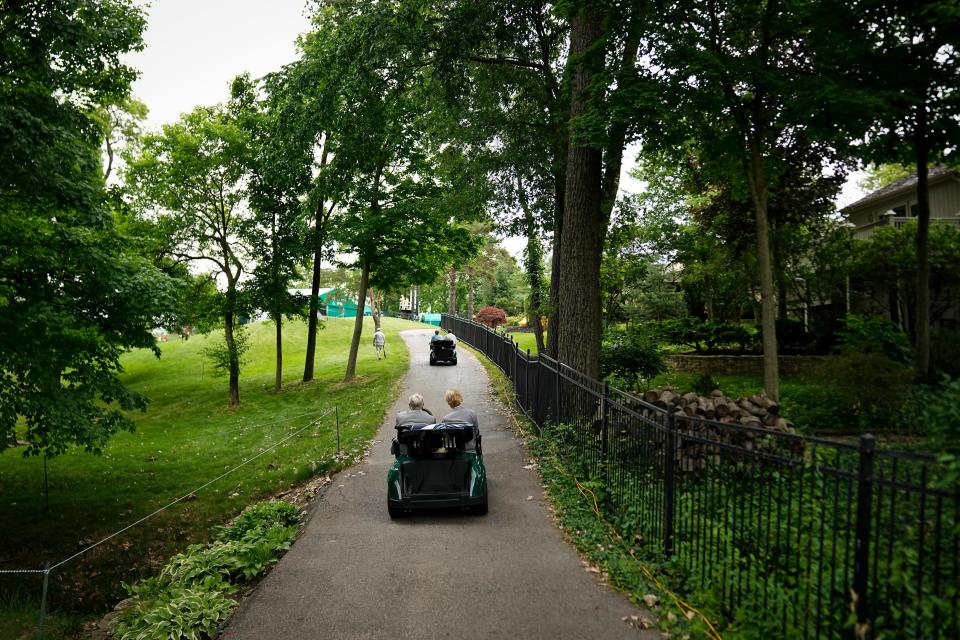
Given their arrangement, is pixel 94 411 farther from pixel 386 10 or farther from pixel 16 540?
pixel 386 10

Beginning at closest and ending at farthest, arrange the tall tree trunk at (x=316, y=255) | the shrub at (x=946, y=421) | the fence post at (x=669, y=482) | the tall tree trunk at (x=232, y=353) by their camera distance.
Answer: the shrub at (x=946, y=421) < the fence post at (x=669, y=482) < the tall tree trunk at (x=232, y=353) < the tall tree trunk at (x=316, y=255)

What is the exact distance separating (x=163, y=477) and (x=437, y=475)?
9692 millimetres

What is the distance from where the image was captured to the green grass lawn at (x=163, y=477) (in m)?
8.88

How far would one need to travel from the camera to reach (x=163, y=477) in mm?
13430

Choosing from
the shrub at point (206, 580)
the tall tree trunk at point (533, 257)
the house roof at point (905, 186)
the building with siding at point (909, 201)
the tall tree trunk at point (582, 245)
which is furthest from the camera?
the building with siding at point (909, 201)

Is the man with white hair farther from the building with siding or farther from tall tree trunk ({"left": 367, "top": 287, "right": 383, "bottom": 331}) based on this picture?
tall tree trunk ({"left": 367, "top": 287, "right": 383, "bottom": 331})

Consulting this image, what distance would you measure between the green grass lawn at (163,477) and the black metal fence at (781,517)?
561cm

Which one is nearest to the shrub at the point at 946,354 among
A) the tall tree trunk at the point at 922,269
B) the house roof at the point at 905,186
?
the tall tree trunk at the point at 922,269

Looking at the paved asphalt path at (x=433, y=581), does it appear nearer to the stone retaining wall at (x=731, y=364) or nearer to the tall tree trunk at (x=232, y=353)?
the stone retaining wall at (x=731, y=364)

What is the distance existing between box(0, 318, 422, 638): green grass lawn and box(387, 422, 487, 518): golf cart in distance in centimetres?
356

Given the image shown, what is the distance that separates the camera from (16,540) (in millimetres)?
10180

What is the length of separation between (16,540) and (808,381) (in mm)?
19400

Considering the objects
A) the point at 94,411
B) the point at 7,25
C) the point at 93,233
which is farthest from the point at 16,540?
the point at 7,25

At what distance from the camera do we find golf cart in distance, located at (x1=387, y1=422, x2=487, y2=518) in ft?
22.9
